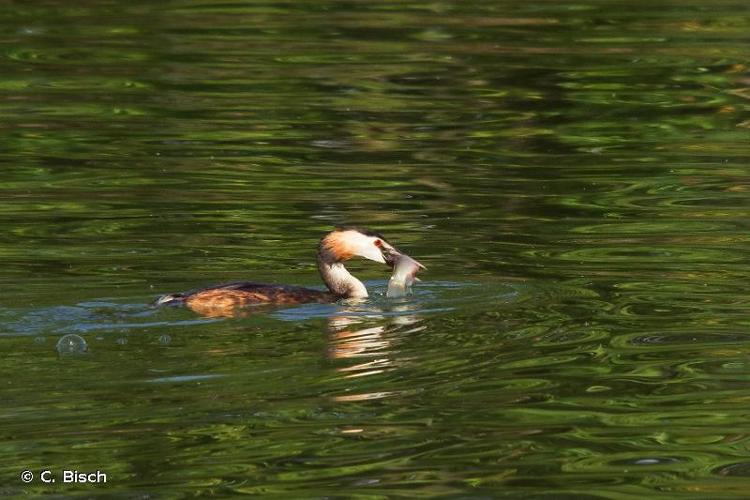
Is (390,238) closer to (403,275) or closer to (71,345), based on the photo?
(403,275)

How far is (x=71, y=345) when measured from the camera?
339 inches

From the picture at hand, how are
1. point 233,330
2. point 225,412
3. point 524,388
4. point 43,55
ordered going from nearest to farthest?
point 225,412 < point 524,388 < point 233,330 < point 43,55

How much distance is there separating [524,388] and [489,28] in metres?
12.2

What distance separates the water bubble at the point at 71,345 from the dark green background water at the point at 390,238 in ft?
0.20

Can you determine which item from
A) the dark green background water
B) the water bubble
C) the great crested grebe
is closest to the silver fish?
the great crested grebe

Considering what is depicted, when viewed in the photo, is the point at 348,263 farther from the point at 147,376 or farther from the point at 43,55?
the point at 43,55

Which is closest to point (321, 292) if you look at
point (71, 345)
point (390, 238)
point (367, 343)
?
point (367, 343)

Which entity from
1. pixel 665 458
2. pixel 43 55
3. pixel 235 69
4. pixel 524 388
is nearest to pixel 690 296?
pixel 524 388

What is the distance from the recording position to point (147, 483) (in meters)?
7.00

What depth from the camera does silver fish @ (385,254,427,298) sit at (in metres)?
9.98

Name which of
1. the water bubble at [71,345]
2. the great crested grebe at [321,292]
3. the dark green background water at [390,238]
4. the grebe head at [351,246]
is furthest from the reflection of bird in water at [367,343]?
the water bubble at [71,345]

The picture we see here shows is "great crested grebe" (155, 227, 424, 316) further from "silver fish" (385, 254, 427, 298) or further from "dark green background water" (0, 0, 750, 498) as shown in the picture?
"dark green background water" (0, 0, 750, 498)

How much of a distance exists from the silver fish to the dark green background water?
155mm

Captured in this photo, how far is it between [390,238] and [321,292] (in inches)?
55.1
